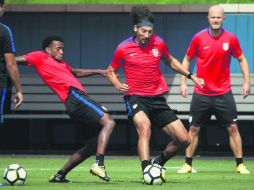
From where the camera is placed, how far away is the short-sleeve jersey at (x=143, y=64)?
13821 millimetres

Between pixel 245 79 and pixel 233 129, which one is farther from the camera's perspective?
pixel 233 129

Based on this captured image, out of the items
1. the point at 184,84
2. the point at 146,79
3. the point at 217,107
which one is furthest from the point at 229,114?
the point at 146,79

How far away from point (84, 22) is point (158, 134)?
288cm

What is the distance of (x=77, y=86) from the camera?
44.7 ft

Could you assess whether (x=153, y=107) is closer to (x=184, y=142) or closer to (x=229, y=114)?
(x=184, y=142)

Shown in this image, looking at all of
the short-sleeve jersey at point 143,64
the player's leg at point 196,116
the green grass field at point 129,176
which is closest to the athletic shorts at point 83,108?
the short-sleeve jersey at point 143,64

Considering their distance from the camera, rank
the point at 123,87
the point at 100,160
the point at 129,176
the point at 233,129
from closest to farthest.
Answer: the point at 100,160, the point at 123,87, the point at 129,176, the point at 233,129

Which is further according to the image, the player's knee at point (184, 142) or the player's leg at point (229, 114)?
the player's leg at point (229, 114)

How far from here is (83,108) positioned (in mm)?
13359

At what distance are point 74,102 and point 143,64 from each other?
41.5 inches

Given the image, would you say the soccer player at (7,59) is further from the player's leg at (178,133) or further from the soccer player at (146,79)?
the player's leg at (178,133)

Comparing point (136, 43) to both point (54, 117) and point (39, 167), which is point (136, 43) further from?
point (54, 117)

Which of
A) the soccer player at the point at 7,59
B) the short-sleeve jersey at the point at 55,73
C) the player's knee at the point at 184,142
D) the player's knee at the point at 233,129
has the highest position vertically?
the soccer player at the point at 7,59

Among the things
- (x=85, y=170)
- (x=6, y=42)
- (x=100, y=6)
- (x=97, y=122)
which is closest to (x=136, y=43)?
(x=97, y=122)
